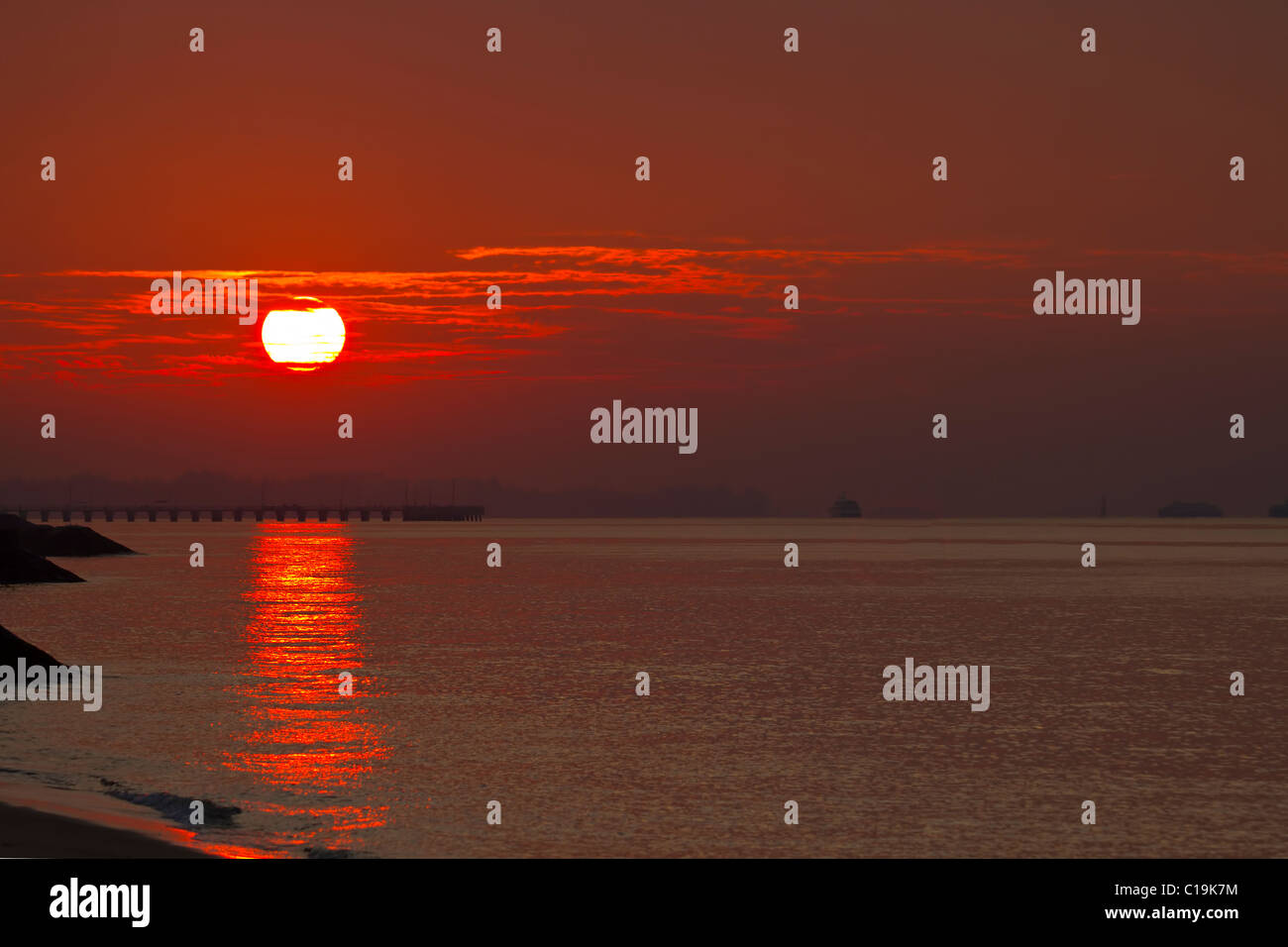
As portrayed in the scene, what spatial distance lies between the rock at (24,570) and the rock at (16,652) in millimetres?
58816

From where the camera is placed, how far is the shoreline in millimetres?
18203

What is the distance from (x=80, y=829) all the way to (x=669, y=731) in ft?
49.2

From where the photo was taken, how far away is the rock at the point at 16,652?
125ft

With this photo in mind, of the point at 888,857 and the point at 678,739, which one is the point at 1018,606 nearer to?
the point at 678,739

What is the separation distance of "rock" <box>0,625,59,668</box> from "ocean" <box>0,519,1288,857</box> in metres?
2.56

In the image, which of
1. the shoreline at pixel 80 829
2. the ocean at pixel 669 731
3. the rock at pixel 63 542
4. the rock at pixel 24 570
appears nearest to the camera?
the shoreline at pixel 80 829

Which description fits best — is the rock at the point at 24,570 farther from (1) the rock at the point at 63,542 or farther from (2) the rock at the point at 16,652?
(2) the rock at the point at 16,652

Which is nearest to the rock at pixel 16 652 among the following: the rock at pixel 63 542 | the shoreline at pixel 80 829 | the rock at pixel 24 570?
the shoreline at pixel 80 829

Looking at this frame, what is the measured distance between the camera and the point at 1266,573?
128000 millimetres

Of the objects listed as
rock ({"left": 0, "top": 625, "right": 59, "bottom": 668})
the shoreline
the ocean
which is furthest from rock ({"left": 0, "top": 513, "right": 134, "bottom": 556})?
the shoreline

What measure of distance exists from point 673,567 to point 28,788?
117229 mm

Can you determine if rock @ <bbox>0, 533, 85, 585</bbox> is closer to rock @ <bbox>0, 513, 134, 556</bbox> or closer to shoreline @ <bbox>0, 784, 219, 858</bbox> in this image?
rock @ <bbox>0, 513, 134, 556</bbox>

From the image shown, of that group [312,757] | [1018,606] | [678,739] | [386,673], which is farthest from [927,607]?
[312,757]

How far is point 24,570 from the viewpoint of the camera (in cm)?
9619
